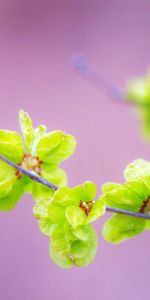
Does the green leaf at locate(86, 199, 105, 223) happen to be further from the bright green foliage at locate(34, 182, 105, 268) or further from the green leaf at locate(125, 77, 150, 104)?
the green leaf at locate(125, 77, 150, 104)

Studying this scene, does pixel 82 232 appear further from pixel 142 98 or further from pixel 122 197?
pixel 142 98

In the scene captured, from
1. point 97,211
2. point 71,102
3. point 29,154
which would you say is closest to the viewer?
point 97,211

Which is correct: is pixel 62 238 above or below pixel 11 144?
below

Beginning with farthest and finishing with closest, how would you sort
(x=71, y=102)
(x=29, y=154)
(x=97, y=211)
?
1. (x=71, y=102)
2. (x=29, y=154)
3. (x=97, y=211)

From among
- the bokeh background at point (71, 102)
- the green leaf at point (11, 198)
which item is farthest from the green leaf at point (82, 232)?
the bokeh background at point (71, 102)

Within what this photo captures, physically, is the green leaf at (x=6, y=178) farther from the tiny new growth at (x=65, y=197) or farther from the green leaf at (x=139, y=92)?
the green leaf at (x=139, y=92)

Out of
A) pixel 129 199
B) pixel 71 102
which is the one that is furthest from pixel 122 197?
pixel 71 102

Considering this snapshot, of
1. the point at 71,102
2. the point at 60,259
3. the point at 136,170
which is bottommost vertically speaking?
the point at 60,259

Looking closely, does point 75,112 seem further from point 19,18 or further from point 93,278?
point 93,278
